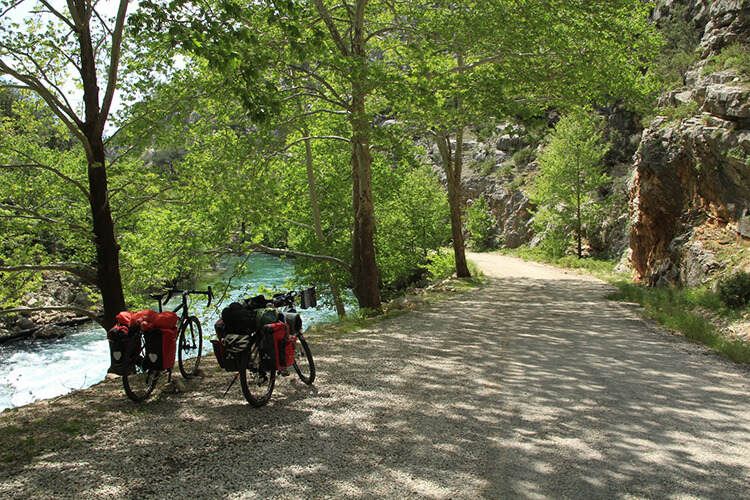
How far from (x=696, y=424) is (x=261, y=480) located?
3.91 m

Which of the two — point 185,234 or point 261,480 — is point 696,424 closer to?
point 261,480

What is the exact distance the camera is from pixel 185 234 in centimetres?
1316

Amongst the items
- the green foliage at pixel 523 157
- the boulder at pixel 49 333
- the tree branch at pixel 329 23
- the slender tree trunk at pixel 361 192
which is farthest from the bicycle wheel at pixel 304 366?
the green foliage at pixel 523 157

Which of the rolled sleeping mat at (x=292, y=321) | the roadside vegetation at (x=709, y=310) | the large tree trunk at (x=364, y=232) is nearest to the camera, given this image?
the rolled sleeping mat at (x=292, y=321)

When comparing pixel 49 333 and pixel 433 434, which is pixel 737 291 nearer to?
pixel 433 434

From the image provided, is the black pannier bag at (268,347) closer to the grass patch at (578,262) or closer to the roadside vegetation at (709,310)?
the roadside vegetation at (709,310)

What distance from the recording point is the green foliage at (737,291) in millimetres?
9992

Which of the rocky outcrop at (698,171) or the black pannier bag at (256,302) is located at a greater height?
the rocky outcrop at (698,171)

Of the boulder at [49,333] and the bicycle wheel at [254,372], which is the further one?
the boulder at [49,333]

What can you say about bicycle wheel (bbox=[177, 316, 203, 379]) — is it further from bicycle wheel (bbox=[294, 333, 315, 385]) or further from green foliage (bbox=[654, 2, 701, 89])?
green foliage (bbox=[654, 2, 701, 89])

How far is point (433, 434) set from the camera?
4348mm

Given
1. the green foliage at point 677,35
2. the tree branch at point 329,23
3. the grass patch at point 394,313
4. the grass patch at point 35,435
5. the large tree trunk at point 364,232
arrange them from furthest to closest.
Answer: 1. the green foliage at point 677,35
2. the large tree trunk at point 364,232
3. the tree branch at point 329,23
4. the grass patch at point 394,313
5. the grass patch at point 35,435

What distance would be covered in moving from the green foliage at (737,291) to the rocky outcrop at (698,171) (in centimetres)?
282

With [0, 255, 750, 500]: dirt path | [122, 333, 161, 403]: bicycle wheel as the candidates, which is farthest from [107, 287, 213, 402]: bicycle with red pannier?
[0, 255, 750, 500]: dirt path
